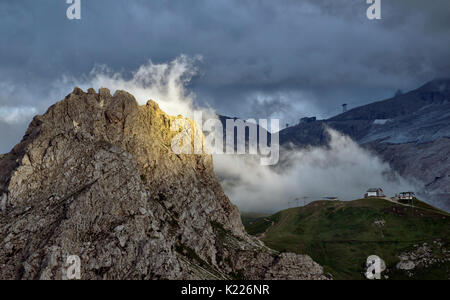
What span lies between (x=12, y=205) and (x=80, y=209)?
105ft

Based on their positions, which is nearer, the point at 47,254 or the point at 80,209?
the point at 47,254

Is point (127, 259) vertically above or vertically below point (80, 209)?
below
